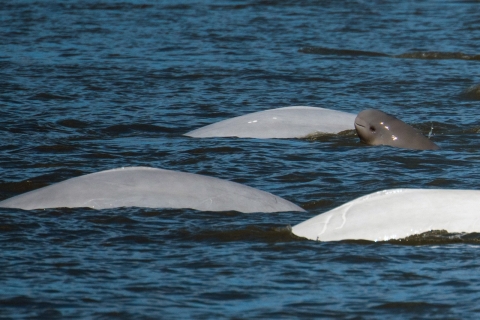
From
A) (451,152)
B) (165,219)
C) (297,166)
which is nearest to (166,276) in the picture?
(165,219)

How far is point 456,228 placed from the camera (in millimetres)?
8070

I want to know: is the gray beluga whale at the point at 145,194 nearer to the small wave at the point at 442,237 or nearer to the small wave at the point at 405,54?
the small wave at the point at 442,237

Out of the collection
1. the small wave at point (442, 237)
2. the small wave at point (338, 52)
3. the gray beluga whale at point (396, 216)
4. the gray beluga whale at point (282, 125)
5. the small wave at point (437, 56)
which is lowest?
the small wave at point (437, 56)

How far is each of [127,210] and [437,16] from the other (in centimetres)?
2238

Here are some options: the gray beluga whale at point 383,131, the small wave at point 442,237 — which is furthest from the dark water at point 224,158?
the gray beluga whale at point 383,131

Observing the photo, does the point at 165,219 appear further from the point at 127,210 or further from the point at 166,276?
the point at 166,276

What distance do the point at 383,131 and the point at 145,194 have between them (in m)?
4.49

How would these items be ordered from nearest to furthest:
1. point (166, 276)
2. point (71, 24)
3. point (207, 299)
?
1. point (207, 299)
2. point (166, 276)
3. point (71, 24)

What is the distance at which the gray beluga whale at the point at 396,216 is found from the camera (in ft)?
26.6

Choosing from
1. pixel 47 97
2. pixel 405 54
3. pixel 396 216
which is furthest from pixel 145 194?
pixel 405 54

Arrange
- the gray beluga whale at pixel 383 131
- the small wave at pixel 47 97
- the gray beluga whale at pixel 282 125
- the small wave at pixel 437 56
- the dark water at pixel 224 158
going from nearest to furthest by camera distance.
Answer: the dark water at pixel 224 158 → the gray beluga whale at pixel 383 131 → the gray beluga whale at pixel 282 125 → the small wave at pixel 47 97 → the small wave at pixel 437 56

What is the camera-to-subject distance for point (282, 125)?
1373 centimetres

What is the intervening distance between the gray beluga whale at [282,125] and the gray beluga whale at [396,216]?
529 cm

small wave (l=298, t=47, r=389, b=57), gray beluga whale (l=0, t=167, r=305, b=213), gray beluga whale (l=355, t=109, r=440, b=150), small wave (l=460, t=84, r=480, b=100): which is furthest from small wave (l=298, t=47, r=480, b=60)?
gray beluga whale (l=0, t=167, r=305, b=213)
